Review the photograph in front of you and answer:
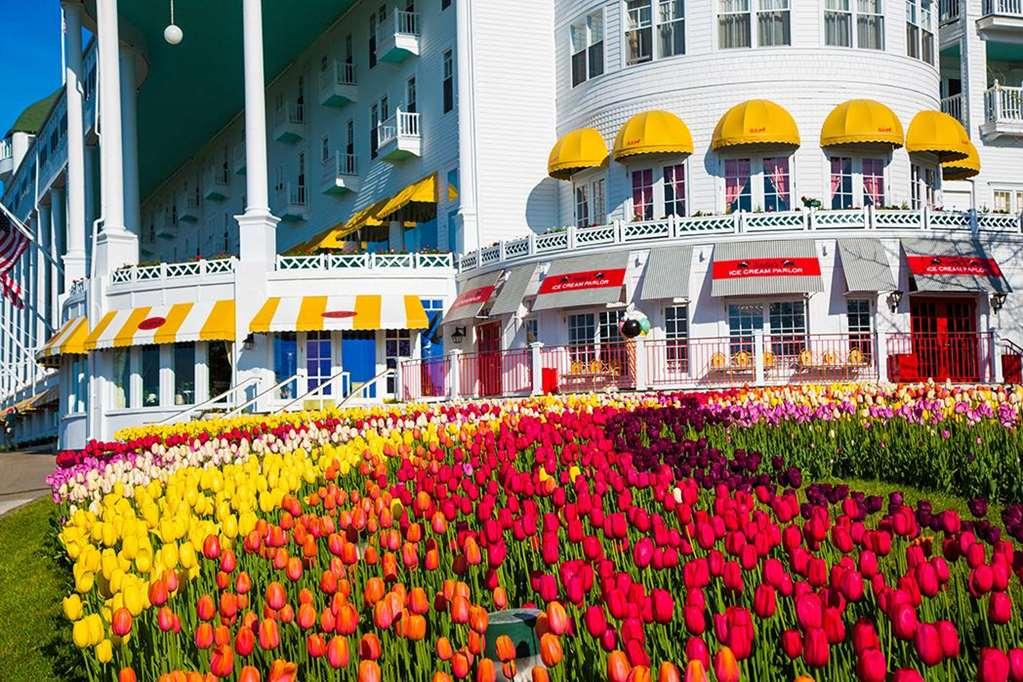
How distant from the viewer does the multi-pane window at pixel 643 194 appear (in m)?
32.1

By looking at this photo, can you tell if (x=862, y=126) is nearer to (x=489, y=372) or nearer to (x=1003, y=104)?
(x=1003, y=104)

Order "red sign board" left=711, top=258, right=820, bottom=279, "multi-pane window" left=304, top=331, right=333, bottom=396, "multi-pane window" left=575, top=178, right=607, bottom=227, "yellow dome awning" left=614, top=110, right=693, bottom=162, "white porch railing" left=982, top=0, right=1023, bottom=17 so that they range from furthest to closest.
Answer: "white porch railing" left=982, top=0, right=1023, bottom=17
"multi-pane window" left=575, top=178, right=607, bottom=227
"multi-pane window" left=304, top=331, right=333, bottom=396
"yellow dome awning" left=614, top=110, right=693, bottom=162
"red sign board" left=711, top=258, right=820, bottom=279

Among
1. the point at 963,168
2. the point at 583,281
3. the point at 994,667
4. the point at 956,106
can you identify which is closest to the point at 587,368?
the point at 583,281

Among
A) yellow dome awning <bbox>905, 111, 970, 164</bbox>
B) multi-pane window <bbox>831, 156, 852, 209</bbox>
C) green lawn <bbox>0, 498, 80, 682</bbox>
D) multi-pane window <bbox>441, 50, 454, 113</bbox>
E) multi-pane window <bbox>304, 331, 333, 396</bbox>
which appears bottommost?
green lawn <bbox>0, 498, 80, 682</bbox>

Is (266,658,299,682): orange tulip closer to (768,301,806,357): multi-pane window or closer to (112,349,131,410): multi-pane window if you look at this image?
(768,301,806,357): multi-pane window

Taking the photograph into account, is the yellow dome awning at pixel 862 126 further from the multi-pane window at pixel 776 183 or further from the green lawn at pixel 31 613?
the green lawn at pixel 31 613

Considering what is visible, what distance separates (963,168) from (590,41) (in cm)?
1156

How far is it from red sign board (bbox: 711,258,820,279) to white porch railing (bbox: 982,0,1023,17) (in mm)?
16021

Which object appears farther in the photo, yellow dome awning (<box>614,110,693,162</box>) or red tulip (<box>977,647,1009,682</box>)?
yellow dome awning (<box>614,110,693,162</box>)

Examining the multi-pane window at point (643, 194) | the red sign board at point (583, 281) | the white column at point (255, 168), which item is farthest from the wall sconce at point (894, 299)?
the white column at point (255, 168)

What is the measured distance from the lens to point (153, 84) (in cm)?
5241

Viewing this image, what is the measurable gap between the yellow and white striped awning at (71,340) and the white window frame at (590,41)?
54.8ft

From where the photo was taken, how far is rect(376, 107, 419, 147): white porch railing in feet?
124

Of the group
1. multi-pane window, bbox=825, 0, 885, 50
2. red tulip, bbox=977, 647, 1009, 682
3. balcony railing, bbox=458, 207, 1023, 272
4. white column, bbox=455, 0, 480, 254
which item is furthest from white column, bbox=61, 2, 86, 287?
red tulip, bbox=977, 647, 1009, 682
